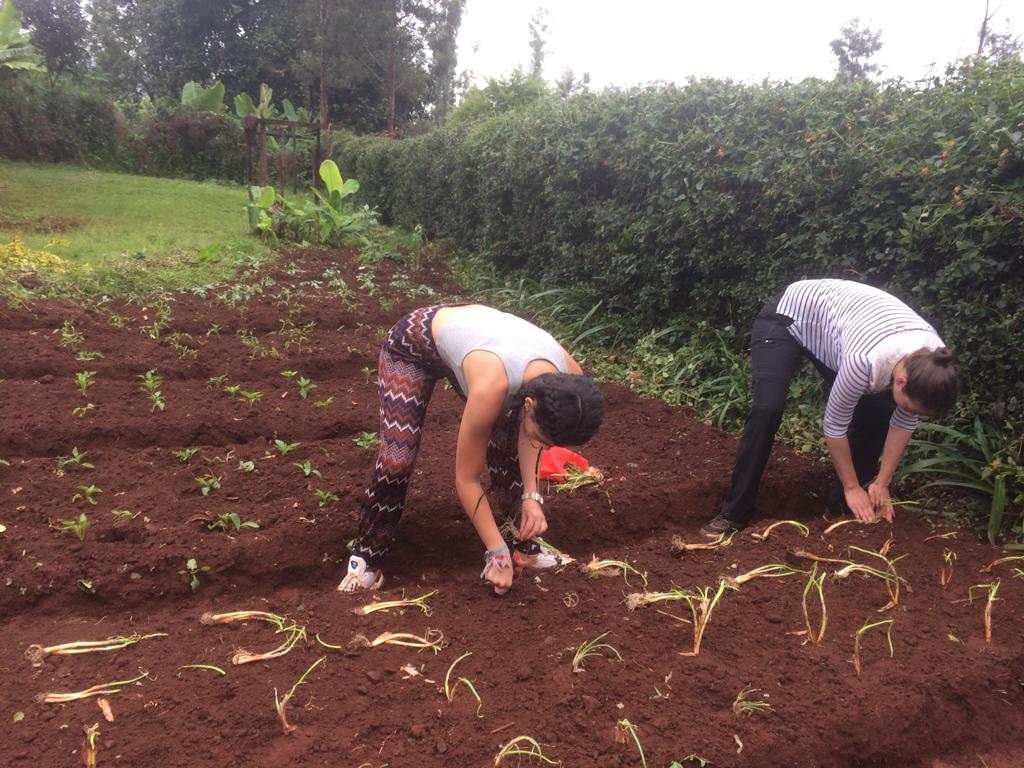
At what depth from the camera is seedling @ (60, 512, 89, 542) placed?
3.17m

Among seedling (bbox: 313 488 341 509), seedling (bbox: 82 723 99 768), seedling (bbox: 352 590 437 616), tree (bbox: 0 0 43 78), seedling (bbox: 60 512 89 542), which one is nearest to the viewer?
seedling (bbox: 82 723 99 768)

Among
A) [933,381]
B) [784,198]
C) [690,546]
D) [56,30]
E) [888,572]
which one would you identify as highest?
[56,30]

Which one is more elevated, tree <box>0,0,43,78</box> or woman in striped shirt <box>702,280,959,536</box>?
tree <box>0,0,43,78</box>

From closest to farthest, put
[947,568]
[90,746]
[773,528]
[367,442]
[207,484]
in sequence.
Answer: [90,746] → [947,568] → [773,528] → [207,484] → [367,442]

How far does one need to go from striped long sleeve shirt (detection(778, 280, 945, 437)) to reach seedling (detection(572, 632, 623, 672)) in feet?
4.34

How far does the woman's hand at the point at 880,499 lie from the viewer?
3178mm

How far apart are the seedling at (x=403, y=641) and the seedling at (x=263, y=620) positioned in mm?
199

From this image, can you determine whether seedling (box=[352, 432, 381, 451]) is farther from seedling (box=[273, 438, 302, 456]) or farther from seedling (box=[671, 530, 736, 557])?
seedling (box=[671, 530, 736, 557])

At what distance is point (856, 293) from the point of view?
10.5ft

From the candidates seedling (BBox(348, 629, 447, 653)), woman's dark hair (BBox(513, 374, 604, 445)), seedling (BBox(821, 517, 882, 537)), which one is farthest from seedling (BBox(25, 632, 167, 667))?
seedling (BBox(821, 517, 882, 537))

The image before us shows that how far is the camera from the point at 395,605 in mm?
2729

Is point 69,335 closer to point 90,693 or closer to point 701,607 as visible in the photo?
point 90,693

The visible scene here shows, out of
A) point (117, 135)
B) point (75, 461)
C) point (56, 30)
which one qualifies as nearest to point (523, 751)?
point (75, 461)

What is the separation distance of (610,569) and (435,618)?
30.4 inches
